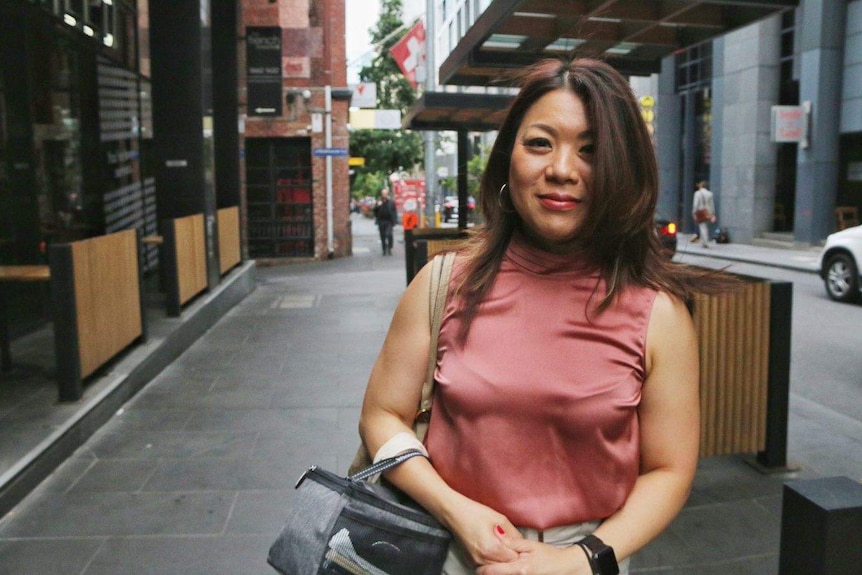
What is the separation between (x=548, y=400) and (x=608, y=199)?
0.41 m

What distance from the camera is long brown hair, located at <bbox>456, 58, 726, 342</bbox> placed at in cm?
159

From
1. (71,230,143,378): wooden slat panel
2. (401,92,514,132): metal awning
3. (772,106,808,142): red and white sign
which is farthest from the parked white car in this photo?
(71,230,143,378): wooden slat panel

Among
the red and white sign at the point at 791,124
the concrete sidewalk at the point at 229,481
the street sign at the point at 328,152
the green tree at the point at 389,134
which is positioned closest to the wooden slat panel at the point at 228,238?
the concrete sidewalk at the point at 229,481

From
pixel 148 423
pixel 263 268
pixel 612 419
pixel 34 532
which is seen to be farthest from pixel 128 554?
pixel 263 268

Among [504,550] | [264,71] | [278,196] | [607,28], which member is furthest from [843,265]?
[278,196]

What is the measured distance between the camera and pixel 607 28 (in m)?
7.12

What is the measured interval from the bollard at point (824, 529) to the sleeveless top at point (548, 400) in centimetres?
39

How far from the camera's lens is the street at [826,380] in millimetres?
5312

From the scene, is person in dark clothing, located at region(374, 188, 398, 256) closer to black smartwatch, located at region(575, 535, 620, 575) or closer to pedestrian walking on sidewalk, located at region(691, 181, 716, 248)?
pedestrian walking on sidewalk, located at region(691, 181, 716, 248)

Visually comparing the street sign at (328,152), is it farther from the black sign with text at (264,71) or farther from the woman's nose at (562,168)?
the woman's nose at (562,168)

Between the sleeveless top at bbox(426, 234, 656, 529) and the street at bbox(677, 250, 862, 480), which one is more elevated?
the sleeveless top at bbox(426, 234, 656, 529)

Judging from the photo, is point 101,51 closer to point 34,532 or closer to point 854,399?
point 34,532

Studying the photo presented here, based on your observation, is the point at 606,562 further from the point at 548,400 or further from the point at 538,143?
the point at 538,143

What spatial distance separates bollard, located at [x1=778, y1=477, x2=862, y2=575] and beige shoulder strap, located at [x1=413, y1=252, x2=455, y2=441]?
2.73 ft
